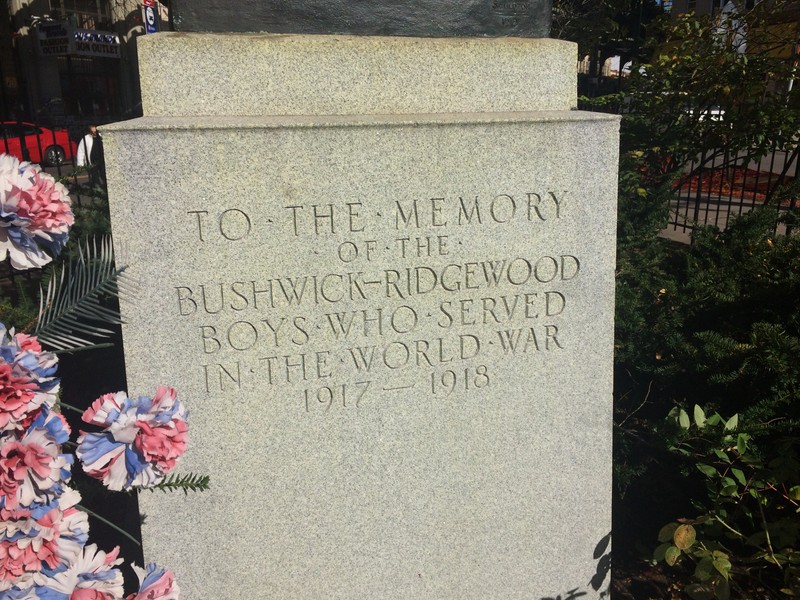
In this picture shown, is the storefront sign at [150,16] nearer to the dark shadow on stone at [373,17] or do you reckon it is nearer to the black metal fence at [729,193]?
the black metal fence at [729,193]

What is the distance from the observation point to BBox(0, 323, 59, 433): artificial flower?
1.49 m

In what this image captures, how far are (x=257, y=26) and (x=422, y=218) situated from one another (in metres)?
0.87

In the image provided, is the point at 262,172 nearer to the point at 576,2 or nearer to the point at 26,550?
the point at 26,550

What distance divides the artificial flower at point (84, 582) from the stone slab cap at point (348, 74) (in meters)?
1.42

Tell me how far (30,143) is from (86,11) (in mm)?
12783

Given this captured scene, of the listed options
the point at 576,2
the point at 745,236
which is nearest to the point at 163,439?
the point at 745,236

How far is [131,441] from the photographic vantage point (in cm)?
174

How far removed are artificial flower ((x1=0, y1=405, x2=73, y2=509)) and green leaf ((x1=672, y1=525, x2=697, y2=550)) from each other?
2158 mm

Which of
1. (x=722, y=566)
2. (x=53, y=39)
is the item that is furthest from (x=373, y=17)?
(x=53, y=39)

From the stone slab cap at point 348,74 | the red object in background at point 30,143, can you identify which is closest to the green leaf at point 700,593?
the stone slab cap at point 348,74

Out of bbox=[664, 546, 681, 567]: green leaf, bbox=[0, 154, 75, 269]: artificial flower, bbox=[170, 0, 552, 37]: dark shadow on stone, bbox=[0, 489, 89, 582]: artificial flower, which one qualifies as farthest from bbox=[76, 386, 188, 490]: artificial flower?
bbox=[664, 546, 681, 567]: green leaf

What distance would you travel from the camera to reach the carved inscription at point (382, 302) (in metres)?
2.49

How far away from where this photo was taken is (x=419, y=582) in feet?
9.50

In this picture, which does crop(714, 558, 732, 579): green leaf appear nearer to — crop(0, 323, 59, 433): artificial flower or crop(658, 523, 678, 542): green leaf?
crop(658, 523, 678, 542): green leaf
